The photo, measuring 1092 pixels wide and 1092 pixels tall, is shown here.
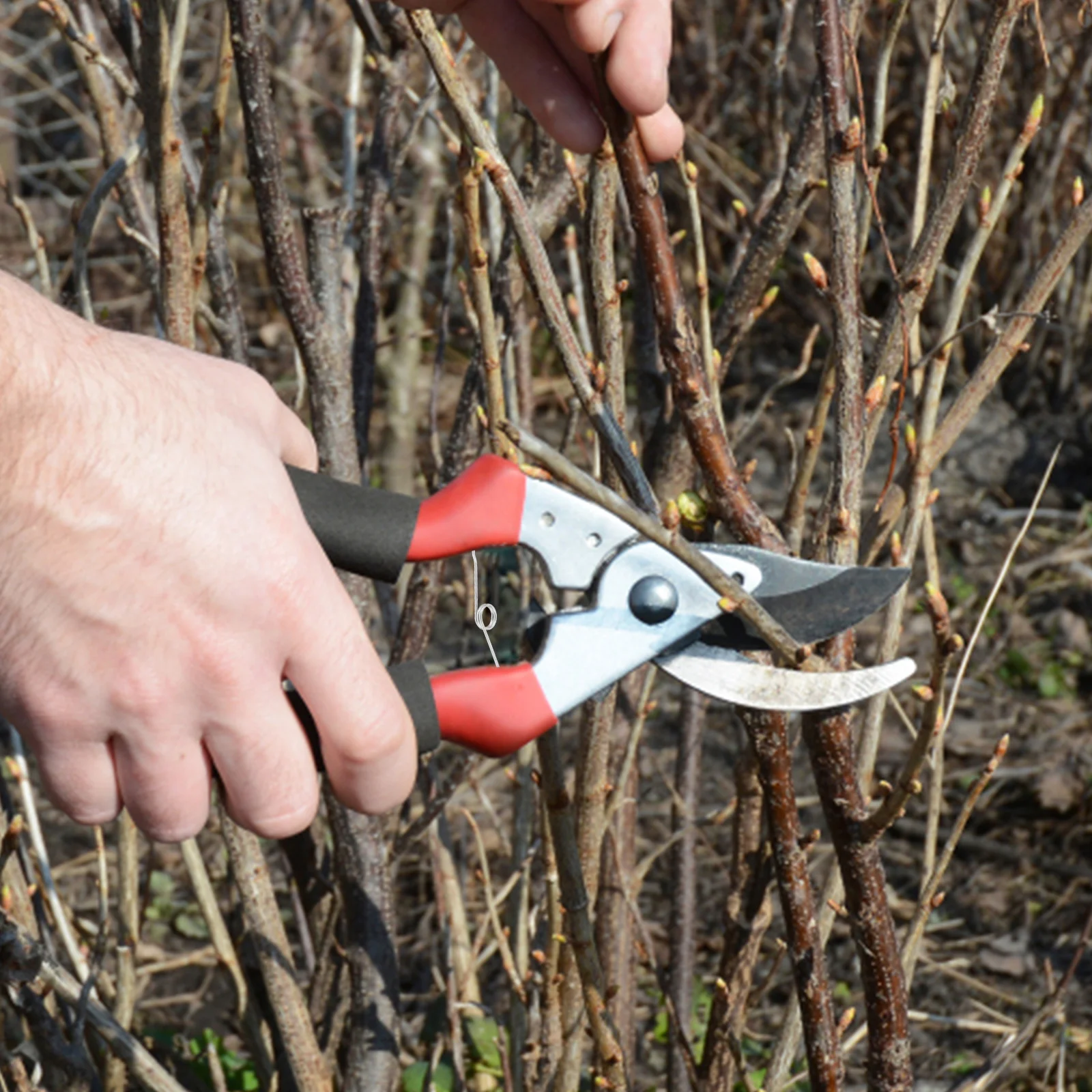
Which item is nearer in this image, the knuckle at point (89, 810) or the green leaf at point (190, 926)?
the knuckle at point (89, 810)

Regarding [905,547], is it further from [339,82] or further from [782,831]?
[339,82]

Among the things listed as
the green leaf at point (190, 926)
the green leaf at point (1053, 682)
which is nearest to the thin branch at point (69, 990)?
the green leaf at point (190, 926)

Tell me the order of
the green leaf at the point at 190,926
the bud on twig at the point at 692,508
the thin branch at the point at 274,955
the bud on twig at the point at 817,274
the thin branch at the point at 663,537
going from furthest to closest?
the green leaf at the point at 190,926, the thin branch at the point at 274,955, the bud on twig at the point at 692,508, the bud on twig at the point at 817,274, the thin branch at the point at 663,537

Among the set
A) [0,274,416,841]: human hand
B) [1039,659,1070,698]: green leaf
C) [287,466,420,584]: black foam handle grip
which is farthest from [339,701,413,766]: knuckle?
[1039,659,1070,698]: green leaf

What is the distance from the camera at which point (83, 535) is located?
48.8 inches

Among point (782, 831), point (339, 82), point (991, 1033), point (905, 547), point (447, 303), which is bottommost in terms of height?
point (991, 1033)

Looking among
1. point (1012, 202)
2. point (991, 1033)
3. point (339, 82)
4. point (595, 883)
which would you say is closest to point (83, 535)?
point (595, 883)

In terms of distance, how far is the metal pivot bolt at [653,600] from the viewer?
1551 millimetres

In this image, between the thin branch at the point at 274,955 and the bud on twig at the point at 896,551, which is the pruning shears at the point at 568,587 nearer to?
the bud on twig at the point at 896,551

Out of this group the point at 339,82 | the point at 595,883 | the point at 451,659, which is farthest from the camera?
the point at 339,82

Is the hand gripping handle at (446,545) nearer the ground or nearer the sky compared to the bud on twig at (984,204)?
nearer the ground

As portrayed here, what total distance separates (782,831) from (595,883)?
1.43ft

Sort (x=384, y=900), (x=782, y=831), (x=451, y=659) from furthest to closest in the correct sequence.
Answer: (x=451, y=659) < (x=384, y=900) < (x=782, y=831)

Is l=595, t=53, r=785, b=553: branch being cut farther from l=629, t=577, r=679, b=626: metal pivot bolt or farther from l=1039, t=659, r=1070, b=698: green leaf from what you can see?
l=1039, t=659, r=1070, b=698: green leaf
